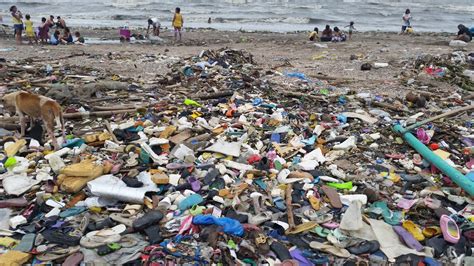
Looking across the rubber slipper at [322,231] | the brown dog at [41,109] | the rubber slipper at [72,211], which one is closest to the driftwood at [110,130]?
the brown dog at [41,109]

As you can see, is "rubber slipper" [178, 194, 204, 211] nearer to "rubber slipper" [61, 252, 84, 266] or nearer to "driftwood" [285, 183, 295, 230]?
"driftwood" [285, 183, 295, 230]

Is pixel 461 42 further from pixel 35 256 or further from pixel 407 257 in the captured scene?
pixel 35 256

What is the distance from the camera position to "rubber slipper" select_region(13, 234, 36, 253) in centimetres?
373

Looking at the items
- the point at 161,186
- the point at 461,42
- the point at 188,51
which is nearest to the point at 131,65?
the point at 188,51

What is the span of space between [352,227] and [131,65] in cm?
996

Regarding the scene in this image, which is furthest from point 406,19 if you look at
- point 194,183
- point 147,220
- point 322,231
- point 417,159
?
point 147,220

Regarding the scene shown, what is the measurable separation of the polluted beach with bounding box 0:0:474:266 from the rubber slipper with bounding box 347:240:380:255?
Result: 12 mm

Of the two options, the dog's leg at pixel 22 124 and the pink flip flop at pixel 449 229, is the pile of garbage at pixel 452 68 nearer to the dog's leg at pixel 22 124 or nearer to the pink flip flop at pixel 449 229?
the pink flip flop at pixel 449 229

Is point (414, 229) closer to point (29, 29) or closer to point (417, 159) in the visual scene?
point (417, 159)

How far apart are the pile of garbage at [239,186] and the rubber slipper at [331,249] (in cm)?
2

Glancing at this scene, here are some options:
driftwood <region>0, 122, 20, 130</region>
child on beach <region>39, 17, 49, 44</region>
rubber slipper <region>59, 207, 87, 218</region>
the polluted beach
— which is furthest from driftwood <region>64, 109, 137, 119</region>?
child on beach <region>39, 17, 49, 44</region>

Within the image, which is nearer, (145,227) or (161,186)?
(145,227)

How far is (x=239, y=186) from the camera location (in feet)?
16.0

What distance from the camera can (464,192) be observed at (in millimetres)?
4867
